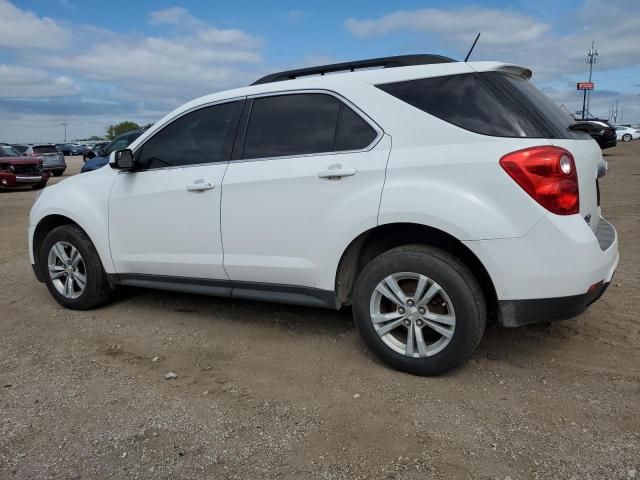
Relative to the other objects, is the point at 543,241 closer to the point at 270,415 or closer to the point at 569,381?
the point at 569,381

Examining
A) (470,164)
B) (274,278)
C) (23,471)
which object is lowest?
(23,471)

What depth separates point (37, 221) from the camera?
4.86m

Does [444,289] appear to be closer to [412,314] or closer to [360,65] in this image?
[412,314]

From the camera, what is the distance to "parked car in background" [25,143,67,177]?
2586 cm

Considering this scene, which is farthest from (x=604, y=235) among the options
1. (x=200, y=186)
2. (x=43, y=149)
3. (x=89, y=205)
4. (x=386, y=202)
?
(x=43, y=149)

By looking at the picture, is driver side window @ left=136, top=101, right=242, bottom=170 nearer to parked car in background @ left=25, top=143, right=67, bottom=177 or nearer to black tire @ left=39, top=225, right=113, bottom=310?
black tire @ left=39, top=225, right=113, bottom=310

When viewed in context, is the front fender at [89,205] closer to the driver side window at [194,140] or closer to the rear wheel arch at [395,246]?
the driver side window at [194,140]

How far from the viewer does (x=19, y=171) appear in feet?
60.8

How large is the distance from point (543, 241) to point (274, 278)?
67.6 inches

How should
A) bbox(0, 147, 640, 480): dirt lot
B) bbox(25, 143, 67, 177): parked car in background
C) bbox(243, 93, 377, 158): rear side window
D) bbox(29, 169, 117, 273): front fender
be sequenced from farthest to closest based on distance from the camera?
1. bbox(25, 143, 67, 177): parked car in background
2. bbox(29, 169, 117, 273): front fender
3. bbox(243, 93, 377, 158): rear side window
4. bbox(0, 147, 640, 480): dirt lot

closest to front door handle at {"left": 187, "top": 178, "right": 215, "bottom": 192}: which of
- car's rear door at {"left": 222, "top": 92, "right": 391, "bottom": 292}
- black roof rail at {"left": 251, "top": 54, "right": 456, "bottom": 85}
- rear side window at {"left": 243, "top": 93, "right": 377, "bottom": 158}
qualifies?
car's rear door at {"left": 222, "top": 92, "right": 391, "bottom": 292}

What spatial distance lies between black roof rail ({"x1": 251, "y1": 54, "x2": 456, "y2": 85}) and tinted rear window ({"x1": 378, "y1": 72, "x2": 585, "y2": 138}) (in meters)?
0.23

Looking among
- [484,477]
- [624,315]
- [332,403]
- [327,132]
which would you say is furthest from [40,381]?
[624,315]

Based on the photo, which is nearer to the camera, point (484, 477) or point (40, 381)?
point (484, 477)
